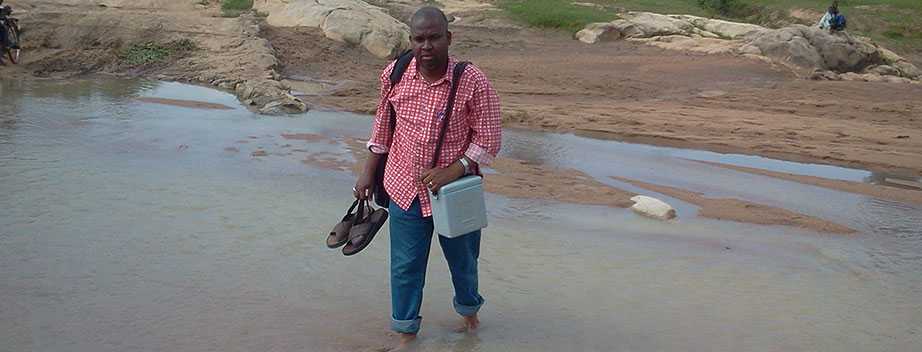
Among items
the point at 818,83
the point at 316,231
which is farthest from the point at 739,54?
the point at 316,231

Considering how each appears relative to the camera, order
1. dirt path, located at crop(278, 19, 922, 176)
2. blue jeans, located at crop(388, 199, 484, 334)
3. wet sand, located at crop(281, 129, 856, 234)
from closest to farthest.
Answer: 1. blue jeans, located at crop(388, 199, 484, 334)
2. wet sand, located at crop(281, 129, 856, 234)
3. dirt path, located at crop(278, 19, 922, 176)

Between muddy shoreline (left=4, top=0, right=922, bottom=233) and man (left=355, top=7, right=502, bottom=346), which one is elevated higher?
man (left=355, top=7, right=502, bottom=346)

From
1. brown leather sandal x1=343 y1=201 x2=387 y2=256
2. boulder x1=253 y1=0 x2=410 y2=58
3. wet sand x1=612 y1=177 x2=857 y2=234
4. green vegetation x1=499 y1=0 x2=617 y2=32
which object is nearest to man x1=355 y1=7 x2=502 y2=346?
brown leather sandal x1=343 y1=201 x2=387 y2=256

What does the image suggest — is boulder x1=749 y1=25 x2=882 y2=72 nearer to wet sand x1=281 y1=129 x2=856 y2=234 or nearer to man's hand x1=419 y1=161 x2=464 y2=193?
wet sand x1=281 y1=129 x2=856 y2=234

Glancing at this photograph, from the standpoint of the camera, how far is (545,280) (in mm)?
5145

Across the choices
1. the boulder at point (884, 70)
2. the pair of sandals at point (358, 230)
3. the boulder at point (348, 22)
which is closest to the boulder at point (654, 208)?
the pair of sandals at point (358, 230)

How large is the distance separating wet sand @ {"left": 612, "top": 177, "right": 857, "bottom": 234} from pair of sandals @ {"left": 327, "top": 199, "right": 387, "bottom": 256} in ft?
11.6

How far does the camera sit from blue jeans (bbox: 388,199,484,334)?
152 inches

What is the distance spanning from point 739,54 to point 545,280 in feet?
46.0

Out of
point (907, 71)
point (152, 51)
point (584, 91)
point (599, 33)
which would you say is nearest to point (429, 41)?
point (584, 91)

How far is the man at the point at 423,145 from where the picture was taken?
366 cm

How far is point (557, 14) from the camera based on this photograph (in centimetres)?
2358

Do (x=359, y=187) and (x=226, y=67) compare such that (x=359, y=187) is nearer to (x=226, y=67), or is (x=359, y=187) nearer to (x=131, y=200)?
(x=131, y=200)

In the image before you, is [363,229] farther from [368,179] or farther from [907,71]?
[907,71]
